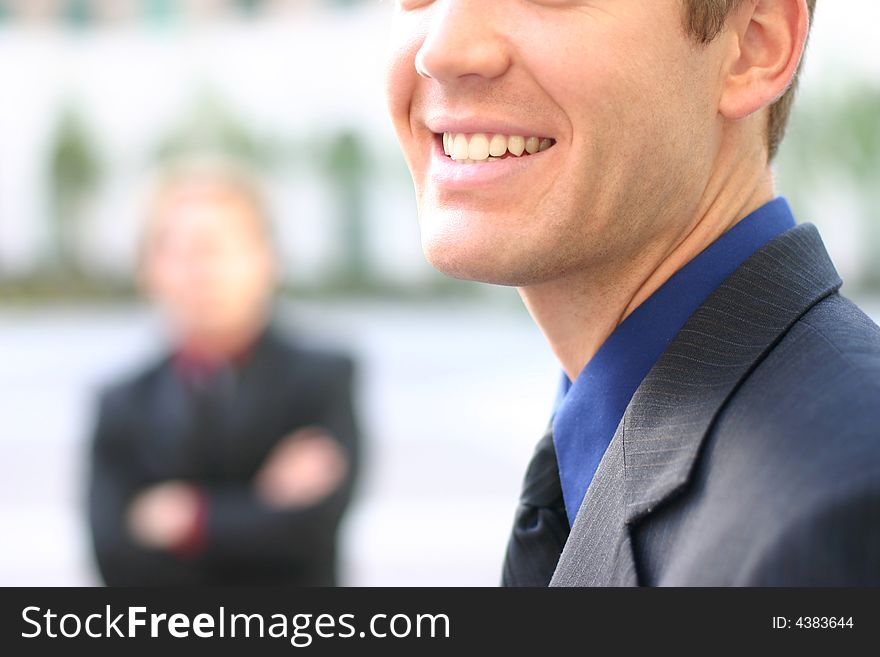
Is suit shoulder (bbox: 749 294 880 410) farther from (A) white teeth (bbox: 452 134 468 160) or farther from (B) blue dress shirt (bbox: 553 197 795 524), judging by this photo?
(A) white teeth (bbox: 452 134 468 160)

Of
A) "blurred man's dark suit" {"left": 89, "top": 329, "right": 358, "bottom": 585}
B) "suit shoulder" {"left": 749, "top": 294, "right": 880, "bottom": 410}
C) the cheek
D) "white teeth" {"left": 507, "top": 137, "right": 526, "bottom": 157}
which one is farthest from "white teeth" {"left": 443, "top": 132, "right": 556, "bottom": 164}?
"blurred man's dark suit" {"left": 89, "top": 329, "right": 358, "bottom": 585}

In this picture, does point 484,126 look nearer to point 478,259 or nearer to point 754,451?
point 478,259

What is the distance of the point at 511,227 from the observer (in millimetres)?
1175

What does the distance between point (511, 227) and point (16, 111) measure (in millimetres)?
10927

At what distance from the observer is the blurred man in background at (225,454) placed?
2824 millimetres

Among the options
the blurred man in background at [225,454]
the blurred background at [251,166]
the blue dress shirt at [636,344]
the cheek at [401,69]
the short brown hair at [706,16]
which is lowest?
the blue dress shirt at [636,344]

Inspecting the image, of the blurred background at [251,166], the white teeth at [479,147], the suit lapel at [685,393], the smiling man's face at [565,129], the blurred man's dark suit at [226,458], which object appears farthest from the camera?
the blurred background at [251,166]

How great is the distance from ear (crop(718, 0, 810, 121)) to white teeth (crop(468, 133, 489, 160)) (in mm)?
269

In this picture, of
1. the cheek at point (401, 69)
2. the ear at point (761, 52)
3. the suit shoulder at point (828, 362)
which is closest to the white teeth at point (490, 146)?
the cheek at point (401, 69)

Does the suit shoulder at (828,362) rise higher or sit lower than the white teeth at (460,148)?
lower

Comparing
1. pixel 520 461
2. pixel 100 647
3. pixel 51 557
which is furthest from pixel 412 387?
pixel 100 647

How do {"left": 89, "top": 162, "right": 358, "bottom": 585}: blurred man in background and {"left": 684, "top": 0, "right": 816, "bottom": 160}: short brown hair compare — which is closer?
{"left": 684, "top": 0, "right": 816, "bottom": 160}: short brown hair

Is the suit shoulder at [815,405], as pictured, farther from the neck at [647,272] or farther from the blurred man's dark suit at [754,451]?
the neck at [647,272]

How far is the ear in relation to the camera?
117cm
